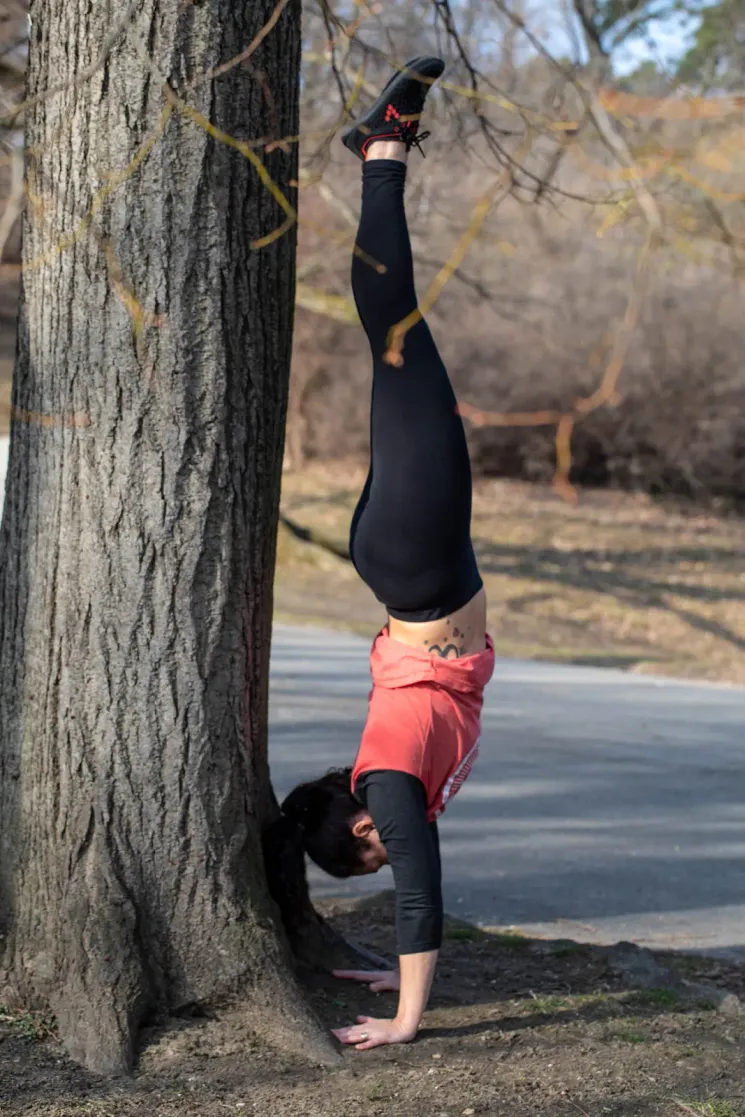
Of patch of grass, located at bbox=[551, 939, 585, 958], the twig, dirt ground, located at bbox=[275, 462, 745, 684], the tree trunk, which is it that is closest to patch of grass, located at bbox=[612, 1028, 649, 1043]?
patch of grass, located at bbox=[551, 939, 585, 958]

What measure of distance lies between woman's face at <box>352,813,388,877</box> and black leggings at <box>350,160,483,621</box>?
66 centimetres

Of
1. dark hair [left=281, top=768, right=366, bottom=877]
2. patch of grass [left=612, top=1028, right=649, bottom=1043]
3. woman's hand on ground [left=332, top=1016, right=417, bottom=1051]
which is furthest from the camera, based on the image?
dark hair [left=281, top=768, right=366, bottom=877]

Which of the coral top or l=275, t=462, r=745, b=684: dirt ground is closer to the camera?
the coral top

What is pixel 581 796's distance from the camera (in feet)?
21.8

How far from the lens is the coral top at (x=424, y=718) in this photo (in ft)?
10.4

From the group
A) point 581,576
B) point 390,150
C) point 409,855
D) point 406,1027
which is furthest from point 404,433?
point 581,576

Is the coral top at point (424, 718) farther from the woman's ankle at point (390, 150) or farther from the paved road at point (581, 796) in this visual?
the paved road at point (581, 796)

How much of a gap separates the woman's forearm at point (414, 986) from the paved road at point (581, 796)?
1.58 meters

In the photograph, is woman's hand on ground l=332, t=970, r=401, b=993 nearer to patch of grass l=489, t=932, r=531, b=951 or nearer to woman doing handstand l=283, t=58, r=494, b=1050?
woman doing handstand l=283, t=58, r=494, b=1050

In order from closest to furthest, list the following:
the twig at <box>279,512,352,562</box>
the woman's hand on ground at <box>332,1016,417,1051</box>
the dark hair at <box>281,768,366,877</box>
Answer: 1. the woman's hand on ground at <box>332,1016,417,1051</box>
2. the dark hair at <box>281,768,366,877</box>
3. the twig at <box>279,512,352,562</box>

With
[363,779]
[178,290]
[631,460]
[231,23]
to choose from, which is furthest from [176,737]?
[631,460]

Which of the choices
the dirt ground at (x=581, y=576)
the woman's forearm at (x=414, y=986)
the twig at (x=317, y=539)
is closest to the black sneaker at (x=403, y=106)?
the woman's forearm at (x=414, y=986)

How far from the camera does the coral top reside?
10.4ft

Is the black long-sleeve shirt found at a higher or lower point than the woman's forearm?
higher
